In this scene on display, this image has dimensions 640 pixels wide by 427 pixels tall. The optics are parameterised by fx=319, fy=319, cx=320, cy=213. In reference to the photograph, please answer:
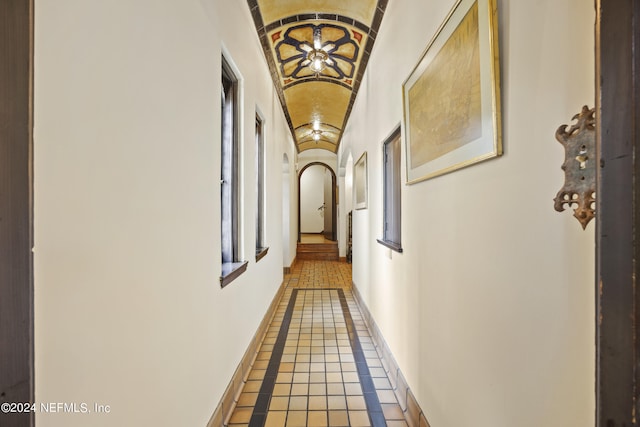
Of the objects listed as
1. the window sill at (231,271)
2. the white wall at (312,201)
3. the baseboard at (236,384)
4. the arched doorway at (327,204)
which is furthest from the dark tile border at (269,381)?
the white wall at (312,201)

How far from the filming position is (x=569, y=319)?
0.71 m

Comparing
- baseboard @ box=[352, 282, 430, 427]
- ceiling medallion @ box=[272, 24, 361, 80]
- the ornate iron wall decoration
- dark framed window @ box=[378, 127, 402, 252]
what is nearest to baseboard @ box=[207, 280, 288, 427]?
baseboard @ box=[352, 282, 430, 427]

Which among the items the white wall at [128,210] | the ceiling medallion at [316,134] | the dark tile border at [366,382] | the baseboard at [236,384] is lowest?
the dark tile border at [366,382]

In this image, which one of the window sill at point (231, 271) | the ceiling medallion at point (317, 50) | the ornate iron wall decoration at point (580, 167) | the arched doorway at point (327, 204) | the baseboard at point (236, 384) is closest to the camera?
the ornate iron wall decoration at point (580, 167)

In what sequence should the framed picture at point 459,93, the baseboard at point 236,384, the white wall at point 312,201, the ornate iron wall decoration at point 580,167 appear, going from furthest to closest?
the white wall at point 312,201 < the baseboard at point 236,384 < the framed picture at point 459,93 < the ornate iron wall decoration at point 580,167

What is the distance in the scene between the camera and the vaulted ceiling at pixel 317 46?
9.49ft

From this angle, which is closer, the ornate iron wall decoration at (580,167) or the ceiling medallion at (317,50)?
the ornate iron wall decoration at (580,167)

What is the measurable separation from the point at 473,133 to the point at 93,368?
132cm

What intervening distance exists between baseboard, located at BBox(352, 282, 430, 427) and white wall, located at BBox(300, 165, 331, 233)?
998cm

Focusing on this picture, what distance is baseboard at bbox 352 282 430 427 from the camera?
69.0 inches

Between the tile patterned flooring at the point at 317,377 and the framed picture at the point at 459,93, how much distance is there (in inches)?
59.0

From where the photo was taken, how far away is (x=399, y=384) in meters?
2.12

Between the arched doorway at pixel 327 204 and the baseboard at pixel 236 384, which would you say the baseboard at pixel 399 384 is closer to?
the baseboard at pixel 236 384

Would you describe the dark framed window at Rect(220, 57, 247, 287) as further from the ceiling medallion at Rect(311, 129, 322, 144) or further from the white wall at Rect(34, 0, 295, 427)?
the ceiling medallion at Rect(311, 129, 322, 144)
